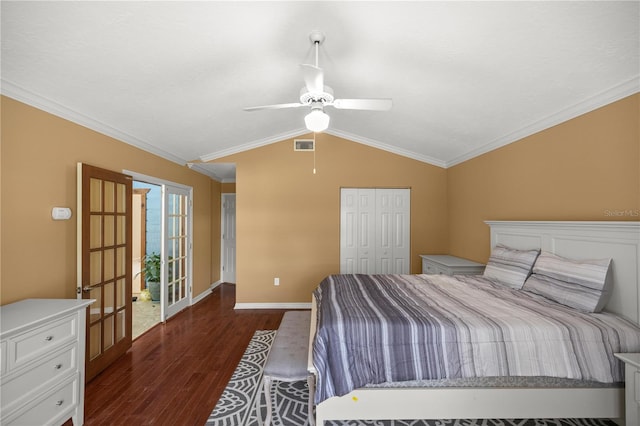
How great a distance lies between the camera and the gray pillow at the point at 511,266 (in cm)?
247

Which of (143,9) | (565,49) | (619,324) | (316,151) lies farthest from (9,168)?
(619,324)

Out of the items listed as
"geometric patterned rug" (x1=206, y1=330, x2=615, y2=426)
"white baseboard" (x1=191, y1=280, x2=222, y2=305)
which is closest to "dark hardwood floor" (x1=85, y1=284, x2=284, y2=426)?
"geometric patterned rug" (x1=206, y1=330, x2=615, y2=426)

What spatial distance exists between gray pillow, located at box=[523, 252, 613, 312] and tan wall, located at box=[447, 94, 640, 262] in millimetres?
438

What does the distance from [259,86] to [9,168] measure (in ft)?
6.62

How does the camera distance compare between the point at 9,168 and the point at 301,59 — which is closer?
the point at 9,168

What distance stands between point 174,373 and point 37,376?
3.71ft

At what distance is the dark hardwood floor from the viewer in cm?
202

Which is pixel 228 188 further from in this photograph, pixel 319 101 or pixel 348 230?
pixel 319 101

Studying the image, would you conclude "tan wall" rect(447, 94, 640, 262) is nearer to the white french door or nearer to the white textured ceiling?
the white textured ceiling

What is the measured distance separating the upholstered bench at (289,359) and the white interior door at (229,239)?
153 inches

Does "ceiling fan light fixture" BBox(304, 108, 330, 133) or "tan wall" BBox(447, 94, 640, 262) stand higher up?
"ceiling fan light fixture" BBox(304, 108, 330, 133)

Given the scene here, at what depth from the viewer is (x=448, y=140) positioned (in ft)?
12.0

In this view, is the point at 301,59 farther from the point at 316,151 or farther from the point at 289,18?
the point at 316,151

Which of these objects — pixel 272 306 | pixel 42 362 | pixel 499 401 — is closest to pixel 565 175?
pixel 499 401
